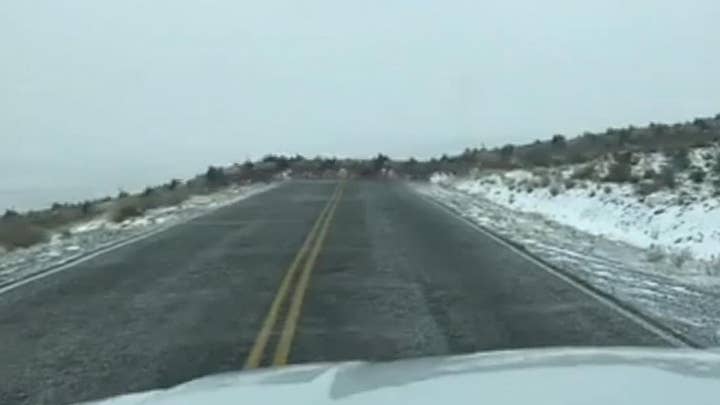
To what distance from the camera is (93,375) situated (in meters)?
8.99

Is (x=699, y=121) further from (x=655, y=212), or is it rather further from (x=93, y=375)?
(x=93, y=375)

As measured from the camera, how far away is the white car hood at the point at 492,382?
4.39m

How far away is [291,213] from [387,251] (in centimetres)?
1389

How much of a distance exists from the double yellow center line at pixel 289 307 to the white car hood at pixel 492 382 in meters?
3.75

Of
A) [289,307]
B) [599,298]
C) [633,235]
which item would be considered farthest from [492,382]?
[633,235]

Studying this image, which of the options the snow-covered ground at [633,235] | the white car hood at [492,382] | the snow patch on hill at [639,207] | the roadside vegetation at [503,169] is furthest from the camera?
the roadside vegetation at [503,169]

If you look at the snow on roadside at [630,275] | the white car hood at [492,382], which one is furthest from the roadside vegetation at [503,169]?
the white car hood at [492,382]

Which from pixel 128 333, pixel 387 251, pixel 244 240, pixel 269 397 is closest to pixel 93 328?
pixel 128 333

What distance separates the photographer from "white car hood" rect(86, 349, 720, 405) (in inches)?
173

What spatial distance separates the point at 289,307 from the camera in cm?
1274

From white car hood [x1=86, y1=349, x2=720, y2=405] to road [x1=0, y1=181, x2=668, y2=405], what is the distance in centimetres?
319

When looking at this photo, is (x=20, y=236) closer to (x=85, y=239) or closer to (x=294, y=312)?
(x=85, y=239)

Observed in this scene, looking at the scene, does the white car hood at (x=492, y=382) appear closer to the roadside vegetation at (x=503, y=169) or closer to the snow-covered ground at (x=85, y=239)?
the snow-covered ground at (x=85, y=239)

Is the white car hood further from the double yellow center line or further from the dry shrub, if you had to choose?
the dry shrub
